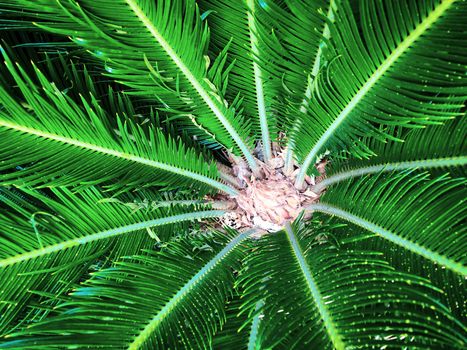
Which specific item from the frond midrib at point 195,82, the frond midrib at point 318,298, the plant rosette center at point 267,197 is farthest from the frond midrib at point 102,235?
the frond midrib at point 318,298

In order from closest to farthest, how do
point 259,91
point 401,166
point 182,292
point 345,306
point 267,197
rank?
1. point 345,306
2. point 182,292
3. point 401,166
4. point 259,91
5. point 267,197

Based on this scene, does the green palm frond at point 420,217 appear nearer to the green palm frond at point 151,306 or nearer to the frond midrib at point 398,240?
the frond midrib at point 398,240

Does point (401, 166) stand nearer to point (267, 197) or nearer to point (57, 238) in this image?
point (267, 197)

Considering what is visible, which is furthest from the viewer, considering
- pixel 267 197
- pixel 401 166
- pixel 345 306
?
pixel 267 197

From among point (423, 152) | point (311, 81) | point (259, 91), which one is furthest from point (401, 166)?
point (259, 91)

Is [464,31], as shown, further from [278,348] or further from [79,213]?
[79,213]
